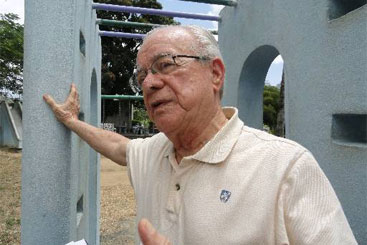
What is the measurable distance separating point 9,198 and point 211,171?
29.1 ft

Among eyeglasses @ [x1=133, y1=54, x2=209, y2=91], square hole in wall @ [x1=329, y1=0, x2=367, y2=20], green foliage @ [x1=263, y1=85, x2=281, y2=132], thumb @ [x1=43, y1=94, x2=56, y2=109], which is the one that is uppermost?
square hole in wall @ [x1=329, y1=0, x2=367, y2=20]

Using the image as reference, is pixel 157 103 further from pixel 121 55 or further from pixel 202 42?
pixel 121 55

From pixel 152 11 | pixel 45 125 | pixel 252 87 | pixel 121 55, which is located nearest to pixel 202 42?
pixel 45 125

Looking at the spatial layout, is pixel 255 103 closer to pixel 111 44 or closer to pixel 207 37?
pixel 207 37

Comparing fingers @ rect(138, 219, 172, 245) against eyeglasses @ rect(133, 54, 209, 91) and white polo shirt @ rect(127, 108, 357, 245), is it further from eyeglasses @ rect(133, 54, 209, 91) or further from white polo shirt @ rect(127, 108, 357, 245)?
eyeglasses @ rect(133, 54, 209, 91)

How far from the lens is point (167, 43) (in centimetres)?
162

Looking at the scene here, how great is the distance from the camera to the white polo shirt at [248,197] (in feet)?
4.43

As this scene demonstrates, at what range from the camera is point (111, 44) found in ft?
77.8

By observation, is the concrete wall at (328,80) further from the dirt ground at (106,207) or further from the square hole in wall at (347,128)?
the dirt ground at (106,207)

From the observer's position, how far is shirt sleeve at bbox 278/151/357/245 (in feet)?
4.33

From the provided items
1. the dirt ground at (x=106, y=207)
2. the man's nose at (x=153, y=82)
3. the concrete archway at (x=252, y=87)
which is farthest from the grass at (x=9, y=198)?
the man's nose at (x=153, y=82)

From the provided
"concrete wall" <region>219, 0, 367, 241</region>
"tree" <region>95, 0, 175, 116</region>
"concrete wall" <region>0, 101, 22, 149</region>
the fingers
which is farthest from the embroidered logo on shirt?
"tree" <region>95, 0, 175, 116</region>

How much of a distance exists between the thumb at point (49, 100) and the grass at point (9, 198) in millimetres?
4435

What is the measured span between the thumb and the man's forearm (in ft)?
0.48
